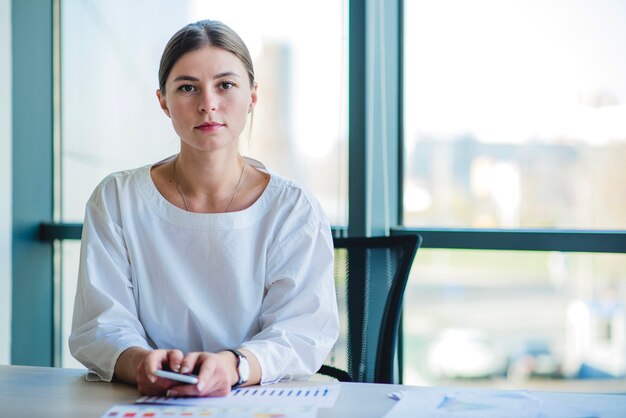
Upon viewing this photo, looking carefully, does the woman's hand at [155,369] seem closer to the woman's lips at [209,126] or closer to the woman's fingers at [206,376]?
the woman's fingers at [206,376]

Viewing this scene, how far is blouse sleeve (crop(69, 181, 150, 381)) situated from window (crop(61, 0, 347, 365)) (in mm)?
1171

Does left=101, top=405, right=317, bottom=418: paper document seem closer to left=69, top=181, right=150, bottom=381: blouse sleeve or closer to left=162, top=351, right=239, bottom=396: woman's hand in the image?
left=162, top=351, right=239, bottom=396: woman's hand

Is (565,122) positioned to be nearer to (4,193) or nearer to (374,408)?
(374,408)

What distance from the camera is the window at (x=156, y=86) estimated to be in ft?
9.23

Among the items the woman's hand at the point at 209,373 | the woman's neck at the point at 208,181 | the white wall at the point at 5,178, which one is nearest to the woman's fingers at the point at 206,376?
the woman's hand at the point at 209,373

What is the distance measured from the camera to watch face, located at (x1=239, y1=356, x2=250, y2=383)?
1.33m

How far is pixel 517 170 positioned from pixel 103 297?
68.1 inches

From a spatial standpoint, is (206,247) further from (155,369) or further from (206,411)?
(206,411)

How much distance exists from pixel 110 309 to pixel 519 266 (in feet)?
5.53

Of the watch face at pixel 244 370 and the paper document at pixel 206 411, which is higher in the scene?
the watch face at pixel 244 370

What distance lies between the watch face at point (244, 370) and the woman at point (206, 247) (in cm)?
10

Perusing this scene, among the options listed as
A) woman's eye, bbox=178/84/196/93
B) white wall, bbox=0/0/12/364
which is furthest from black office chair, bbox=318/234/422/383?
white wall, bbox=0/0/12/364

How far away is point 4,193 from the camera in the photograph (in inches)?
116

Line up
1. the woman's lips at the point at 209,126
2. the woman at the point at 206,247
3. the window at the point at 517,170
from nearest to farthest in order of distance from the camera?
the woman at the point at 206,247 < the woman's lips at the point at 209,126 < the window at the point at 517,170
